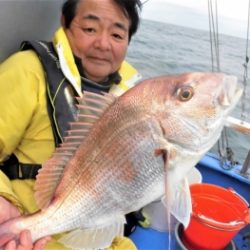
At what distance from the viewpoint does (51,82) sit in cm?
173

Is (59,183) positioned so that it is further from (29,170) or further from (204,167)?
(204,167)

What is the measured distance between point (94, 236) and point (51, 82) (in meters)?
0.75

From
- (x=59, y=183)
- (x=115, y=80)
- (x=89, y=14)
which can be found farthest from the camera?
(x=115, y=80)

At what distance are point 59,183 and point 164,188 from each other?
14.0 inches

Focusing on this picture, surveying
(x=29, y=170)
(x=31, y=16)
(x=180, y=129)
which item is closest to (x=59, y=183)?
(x=180, y=129)

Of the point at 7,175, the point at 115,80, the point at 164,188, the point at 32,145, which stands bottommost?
the point at 7,175

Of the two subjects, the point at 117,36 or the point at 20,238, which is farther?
the point at 117,36

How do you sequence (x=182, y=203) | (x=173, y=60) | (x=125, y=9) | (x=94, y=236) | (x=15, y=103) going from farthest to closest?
(x=173, y=60) < (x=125, y=9) < (x=15, y=103) < (x=94, y=236) < (x=182, y=203)

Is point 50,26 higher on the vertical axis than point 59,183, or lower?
higher

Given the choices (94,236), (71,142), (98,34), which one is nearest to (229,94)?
(71,142)

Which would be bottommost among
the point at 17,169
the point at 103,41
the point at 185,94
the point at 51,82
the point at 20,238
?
the point at 17,169

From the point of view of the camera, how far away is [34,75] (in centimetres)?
173

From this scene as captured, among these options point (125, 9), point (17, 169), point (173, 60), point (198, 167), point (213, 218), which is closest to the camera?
point (17, 169)

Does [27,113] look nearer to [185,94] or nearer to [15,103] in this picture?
[15,103]
